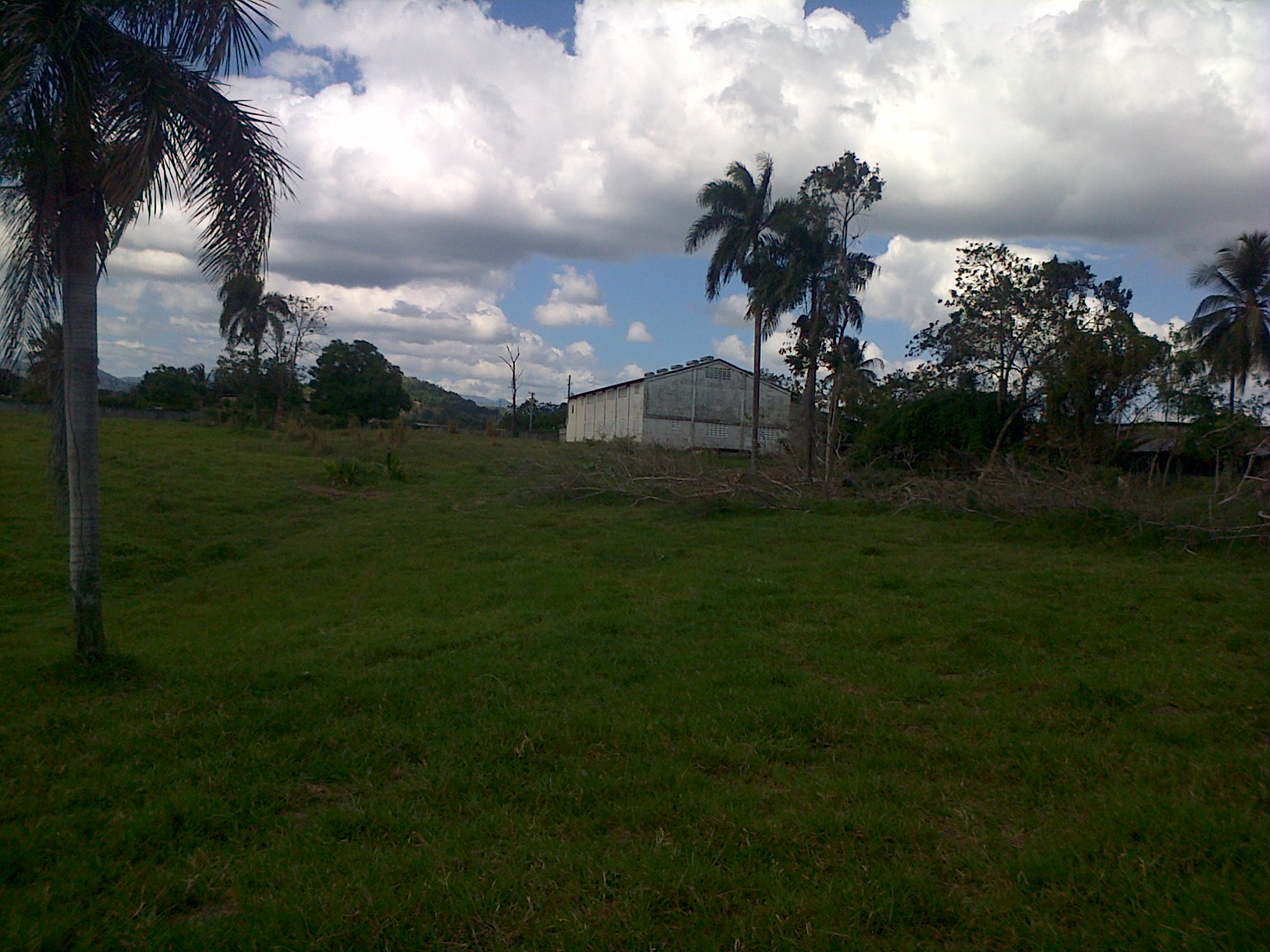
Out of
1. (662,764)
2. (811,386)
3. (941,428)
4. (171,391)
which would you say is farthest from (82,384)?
(171,391)

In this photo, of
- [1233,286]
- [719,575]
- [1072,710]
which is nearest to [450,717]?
[1072,710]

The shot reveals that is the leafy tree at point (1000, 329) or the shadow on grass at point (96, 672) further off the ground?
the leafy tree at point (1000, 329)

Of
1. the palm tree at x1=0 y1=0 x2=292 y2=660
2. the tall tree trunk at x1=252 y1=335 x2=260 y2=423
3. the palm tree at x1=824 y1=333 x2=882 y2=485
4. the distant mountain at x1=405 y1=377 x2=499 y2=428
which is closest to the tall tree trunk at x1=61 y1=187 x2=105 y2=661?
the palm tree at x1=0 y1=0 x2=292 y2=660

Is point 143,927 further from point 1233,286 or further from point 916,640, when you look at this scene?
point 1233,286

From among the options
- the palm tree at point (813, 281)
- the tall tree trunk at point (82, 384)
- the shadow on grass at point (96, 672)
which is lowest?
the shadow on grass at point (96, 672)

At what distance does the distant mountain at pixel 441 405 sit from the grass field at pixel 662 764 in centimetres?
8205

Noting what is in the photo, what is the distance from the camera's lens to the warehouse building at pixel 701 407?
159 ft

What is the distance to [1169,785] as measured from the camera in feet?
15.1

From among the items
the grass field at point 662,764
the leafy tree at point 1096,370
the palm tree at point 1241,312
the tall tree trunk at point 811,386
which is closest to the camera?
the grass field at point 662,764

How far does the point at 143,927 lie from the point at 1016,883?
143 inches

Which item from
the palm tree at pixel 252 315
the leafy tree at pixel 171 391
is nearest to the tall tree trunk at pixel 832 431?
the palm tree at pixel 252 315

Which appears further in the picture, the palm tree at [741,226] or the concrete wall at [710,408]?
the concrete wall at [710,408]

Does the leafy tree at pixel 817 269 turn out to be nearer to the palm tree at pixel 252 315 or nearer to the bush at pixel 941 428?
the bush at pixel 941 428

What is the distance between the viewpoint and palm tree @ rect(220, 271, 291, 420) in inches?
305
